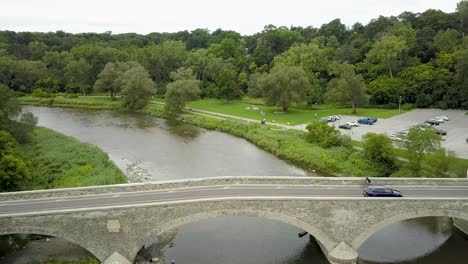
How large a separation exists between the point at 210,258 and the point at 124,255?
593 cm

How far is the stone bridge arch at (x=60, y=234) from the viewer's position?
2602 centimetres

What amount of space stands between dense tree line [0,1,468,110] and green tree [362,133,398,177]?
2573 centimetres

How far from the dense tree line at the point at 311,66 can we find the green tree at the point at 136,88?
403 mm

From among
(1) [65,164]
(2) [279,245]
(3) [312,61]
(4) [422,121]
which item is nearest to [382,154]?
(2) [279,245]

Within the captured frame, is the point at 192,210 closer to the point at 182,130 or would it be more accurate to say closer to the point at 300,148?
the point at 300,148

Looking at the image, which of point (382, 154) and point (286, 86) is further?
point (286, 86)

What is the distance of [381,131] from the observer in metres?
57.7

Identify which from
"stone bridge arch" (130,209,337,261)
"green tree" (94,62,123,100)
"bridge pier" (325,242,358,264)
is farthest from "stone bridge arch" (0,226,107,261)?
"green tree" (94,62,123,100)

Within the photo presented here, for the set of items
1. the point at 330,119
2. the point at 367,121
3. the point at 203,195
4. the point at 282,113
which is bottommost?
the point at 203,195

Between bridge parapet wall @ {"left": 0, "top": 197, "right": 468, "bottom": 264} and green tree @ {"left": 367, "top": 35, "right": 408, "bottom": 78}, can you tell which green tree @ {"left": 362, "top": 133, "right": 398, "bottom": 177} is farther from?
green tree @ {"left": 367, "top": 35, "right": 408, "bottom": 78}

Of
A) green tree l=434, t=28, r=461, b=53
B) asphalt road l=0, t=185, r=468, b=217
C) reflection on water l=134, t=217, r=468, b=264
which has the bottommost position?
reflection on water l=134, t=217, r=468, b=264

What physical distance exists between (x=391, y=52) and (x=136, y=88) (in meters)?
50.0

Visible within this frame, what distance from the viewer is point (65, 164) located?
147 feet

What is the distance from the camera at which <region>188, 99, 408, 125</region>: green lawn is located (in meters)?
68.5
